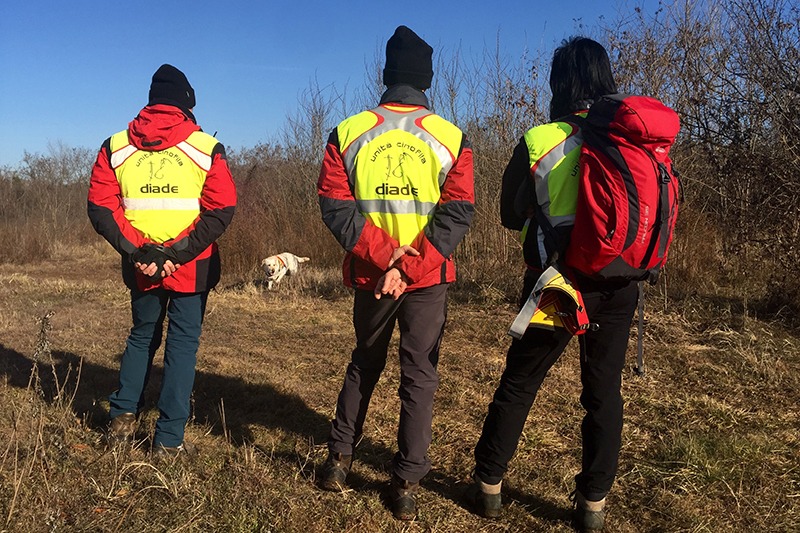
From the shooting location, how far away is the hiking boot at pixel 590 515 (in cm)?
262

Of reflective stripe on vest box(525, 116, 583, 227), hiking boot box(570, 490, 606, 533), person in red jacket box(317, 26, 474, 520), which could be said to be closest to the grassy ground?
hiking boot box(570, 490, 606, 533)

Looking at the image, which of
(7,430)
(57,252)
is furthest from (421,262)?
(57,252)

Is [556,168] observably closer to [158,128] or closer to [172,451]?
[158,128]

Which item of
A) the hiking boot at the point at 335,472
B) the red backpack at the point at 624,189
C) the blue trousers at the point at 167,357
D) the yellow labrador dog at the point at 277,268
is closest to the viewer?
the red backpack at the point at 624,189

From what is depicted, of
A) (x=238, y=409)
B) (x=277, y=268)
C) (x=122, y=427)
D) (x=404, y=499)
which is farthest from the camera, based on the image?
(x=277, y=268)

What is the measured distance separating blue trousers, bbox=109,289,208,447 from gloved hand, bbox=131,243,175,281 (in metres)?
0.21

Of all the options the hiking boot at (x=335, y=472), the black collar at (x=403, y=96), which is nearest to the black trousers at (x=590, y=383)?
the hiking boot at (x=335, y=472)

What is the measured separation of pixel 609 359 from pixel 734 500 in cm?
114

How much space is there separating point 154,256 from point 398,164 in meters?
1.37

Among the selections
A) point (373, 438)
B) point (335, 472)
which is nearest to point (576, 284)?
point (335, 472)

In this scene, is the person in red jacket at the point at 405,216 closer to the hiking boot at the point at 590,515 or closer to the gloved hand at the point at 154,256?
the hiking boot at the point at 590,515

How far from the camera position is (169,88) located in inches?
126

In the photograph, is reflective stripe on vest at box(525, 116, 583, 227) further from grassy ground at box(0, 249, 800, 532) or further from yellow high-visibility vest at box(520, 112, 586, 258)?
grassy ground at box(0, 249, 800, 532)

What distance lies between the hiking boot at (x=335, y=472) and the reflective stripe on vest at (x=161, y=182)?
1.41 meters
